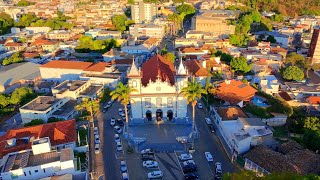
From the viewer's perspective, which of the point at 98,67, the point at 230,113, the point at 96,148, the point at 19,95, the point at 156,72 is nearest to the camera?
the point at 96,148

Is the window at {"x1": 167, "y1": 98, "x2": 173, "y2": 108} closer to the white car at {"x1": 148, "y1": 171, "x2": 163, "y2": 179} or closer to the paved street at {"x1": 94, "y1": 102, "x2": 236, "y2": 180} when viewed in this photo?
the paved street at {"x1": 94, "y1": 102, "x2": 236, "y2": 180}

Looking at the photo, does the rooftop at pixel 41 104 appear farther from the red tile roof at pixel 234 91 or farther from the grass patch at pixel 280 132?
the grass patch at pixel 280 132

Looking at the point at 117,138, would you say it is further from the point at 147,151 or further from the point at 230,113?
the point at 230,113

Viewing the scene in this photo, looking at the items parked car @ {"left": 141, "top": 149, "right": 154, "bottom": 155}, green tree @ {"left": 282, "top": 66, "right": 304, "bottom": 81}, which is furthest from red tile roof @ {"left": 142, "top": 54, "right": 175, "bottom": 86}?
green tree @ {"left": 282, "top": 66, "right": 304, "bottom": 81}

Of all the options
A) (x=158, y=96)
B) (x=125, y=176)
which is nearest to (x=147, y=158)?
(x=125, y=176)

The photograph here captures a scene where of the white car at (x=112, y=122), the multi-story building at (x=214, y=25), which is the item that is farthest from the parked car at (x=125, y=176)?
the multi-story building at (x=214, y=25)

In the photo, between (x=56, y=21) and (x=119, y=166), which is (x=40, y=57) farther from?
(x=119, y=166)
